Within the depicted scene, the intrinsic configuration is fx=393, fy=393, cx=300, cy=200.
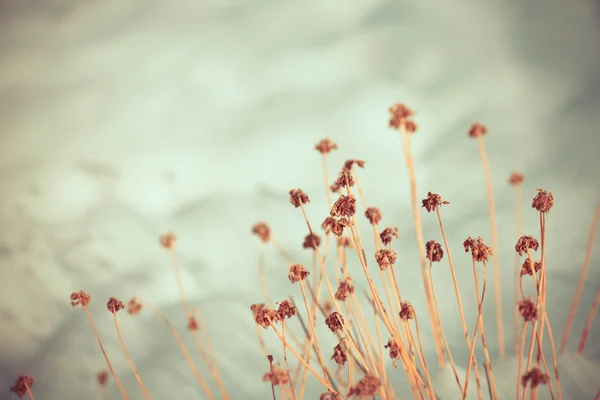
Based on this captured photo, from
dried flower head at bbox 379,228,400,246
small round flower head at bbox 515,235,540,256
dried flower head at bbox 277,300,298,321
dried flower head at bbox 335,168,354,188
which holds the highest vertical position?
dried flower head at bbox 335,168,354,188

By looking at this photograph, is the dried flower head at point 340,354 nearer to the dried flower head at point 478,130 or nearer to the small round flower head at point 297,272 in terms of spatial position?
the small round flower head at point 297,272

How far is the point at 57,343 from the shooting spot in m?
3.27

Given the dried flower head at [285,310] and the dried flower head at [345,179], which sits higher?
the dried flower head at [345,179]

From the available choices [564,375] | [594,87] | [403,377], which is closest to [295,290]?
[403,377]

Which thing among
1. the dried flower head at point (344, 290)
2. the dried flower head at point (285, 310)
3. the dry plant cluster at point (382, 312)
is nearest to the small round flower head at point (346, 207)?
the dry plant cluster at point (382, 312)

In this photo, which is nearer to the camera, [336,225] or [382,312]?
[382,312]

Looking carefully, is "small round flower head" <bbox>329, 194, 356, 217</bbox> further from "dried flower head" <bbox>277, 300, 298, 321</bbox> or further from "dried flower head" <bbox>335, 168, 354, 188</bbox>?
"dried flower head" <bbox>277, 300, 298, 321</bbox>

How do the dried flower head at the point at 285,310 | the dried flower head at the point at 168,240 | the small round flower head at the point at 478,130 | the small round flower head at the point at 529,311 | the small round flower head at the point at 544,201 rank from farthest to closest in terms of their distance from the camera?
the dried flower head at the point at 168,240, the small round flower head at the point at 478,130, the dried flower head at the point at 285,310, the small round flower head at the point at 544,201, the small round flower head at the point at 529,311

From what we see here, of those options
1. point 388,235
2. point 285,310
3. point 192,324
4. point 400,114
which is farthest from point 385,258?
point 192,324

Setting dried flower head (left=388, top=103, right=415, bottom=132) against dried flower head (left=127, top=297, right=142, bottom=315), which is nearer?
dried flower head (left=388, top=103, right=415, bottom=132)

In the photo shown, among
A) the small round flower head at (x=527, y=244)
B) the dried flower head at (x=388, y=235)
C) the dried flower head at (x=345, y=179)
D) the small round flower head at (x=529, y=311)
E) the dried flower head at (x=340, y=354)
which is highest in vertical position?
the dried flower head at (x=345, y=179)

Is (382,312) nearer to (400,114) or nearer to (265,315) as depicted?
(265,315)

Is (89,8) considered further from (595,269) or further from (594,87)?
(595,269)

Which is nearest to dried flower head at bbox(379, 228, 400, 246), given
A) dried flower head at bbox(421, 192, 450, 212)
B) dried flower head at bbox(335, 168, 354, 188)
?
dried flower head at bbox(421, 192, 450, 212)
